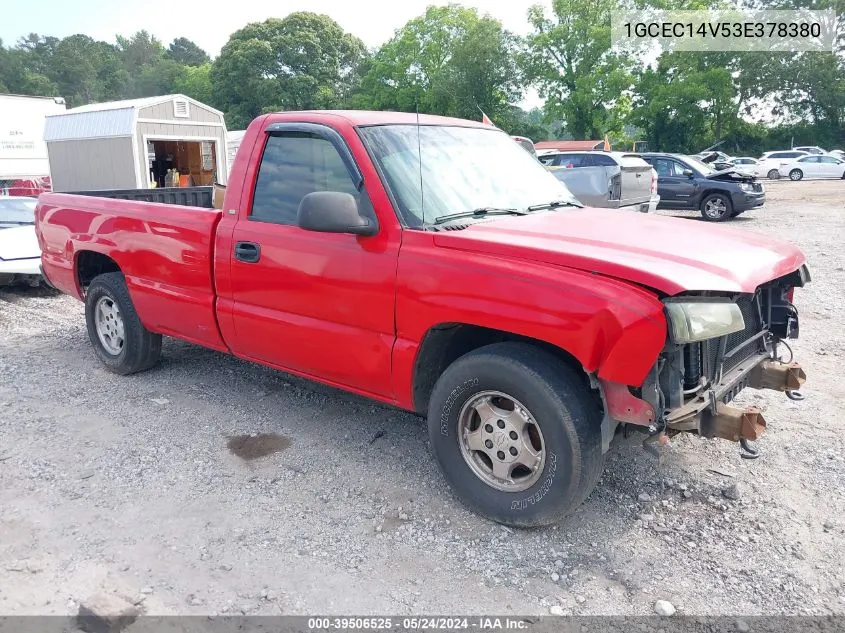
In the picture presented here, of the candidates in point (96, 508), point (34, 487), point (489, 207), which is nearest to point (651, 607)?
point (489, 207)

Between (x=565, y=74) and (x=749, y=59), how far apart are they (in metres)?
13.3

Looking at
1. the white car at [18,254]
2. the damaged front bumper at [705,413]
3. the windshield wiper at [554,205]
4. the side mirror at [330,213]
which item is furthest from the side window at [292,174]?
the white car at [18,254]

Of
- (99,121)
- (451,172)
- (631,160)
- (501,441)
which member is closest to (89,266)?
(451,172)

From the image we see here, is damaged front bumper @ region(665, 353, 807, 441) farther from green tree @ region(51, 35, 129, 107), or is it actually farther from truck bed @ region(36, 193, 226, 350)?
green tree @ region(51, 35, 129, 107)

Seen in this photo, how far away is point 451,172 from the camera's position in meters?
3.84

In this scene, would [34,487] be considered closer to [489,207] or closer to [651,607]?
[489,207]

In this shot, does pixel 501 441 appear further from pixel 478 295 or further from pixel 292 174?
pixel 292 174

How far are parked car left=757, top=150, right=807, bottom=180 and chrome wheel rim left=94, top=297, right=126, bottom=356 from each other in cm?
3749

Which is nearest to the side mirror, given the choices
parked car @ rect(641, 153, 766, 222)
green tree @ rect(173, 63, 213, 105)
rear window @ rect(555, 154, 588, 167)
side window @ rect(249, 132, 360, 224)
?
side window @ rect(249, 132, 360, 224)

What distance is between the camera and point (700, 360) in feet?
10.2

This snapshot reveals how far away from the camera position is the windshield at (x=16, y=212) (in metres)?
9.47

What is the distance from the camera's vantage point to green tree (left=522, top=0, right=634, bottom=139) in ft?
163

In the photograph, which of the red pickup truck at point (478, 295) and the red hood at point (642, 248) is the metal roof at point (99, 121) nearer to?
the red pickup truck at point (478, 295)

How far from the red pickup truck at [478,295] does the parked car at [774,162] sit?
36.5m
